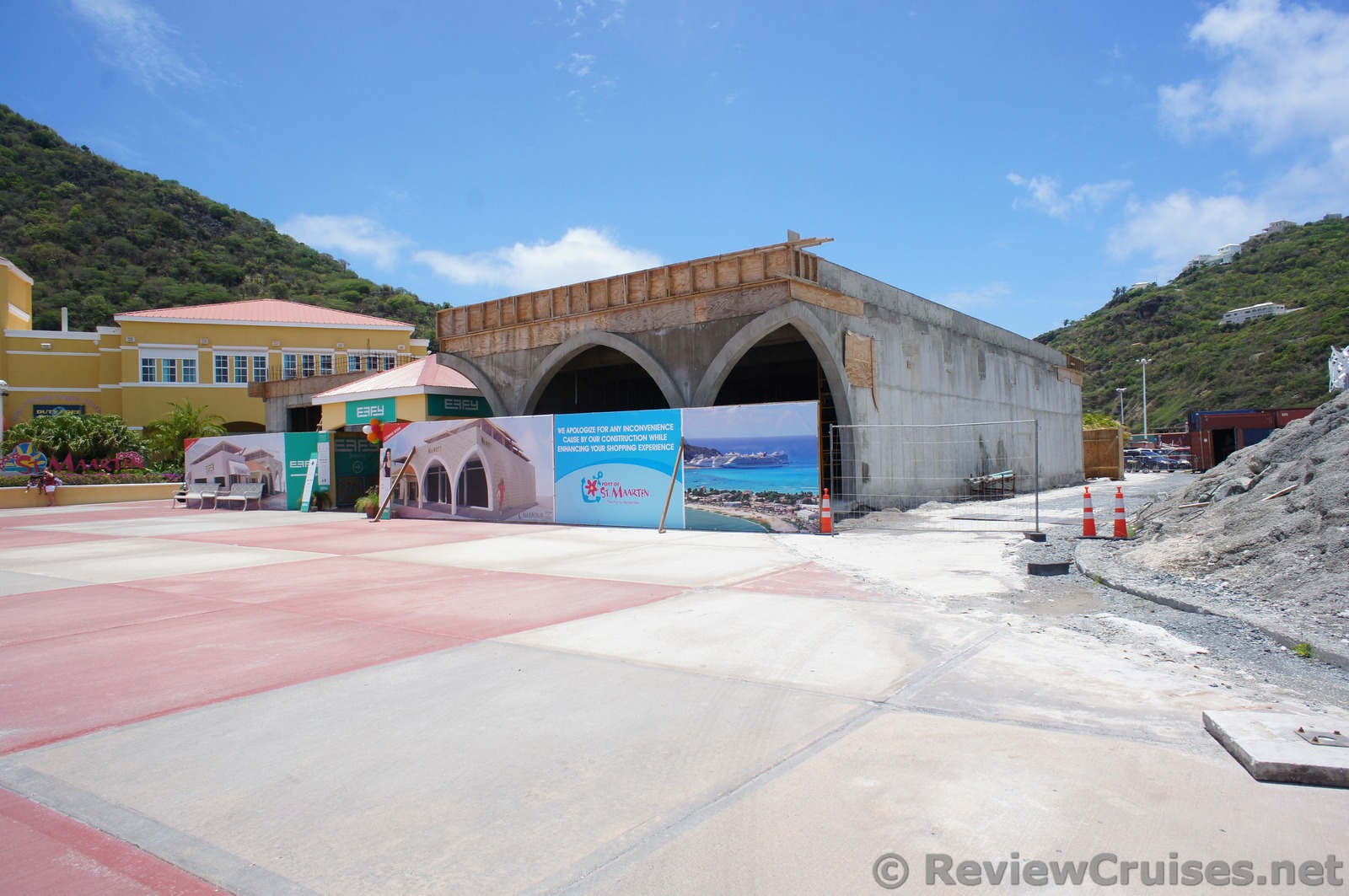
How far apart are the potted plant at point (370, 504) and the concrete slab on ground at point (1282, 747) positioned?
22.9 metres

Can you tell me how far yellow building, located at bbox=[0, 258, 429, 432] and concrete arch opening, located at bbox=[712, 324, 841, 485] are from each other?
1262 inches

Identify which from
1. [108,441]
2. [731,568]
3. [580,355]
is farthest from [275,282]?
[731,568]

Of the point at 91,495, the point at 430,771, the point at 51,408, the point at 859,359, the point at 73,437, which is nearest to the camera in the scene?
the point at 430,771

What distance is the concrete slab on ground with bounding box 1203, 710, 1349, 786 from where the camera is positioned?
394 cm

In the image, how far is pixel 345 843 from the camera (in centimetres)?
355

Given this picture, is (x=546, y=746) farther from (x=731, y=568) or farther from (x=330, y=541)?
(x=330, y=541)

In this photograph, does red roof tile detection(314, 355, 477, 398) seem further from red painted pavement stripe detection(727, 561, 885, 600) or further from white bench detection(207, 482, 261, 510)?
red painted pavement stripe detection(727, 561, 885, 600)

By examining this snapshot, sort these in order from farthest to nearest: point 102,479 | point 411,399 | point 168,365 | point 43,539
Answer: point 168,365 < point 102,479 < point 411,399 < point 43,539

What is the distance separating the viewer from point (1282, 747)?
4.19m

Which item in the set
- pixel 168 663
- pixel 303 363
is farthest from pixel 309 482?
pixel 303 363

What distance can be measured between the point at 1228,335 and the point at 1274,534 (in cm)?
9063

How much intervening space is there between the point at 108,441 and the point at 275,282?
5942 cm

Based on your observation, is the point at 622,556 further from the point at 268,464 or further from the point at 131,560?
the point at 268,464

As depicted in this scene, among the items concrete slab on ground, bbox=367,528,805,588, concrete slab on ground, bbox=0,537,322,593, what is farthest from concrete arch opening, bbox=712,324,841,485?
concrete slab on ground, bbox=0,537,322,593
